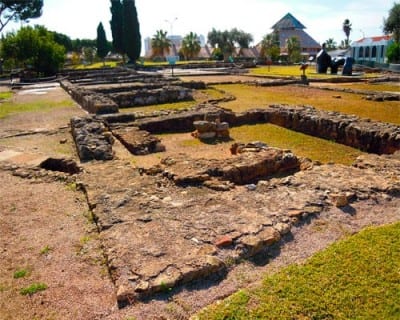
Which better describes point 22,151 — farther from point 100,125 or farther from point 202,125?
point 202,125

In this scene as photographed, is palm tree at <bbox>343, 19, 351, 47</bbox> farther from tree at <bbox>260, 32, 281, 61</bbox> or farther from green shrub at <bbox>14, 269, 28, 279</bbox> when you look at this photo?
green shrub at <bbox>14, 269, 28, 279</bbox>

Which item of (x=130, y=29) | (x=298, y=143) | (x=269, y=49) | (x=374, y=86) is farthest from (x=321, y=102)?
(x=269, y=49)

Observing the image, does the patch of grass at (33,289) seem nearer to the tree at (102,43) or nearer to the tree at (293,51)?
the tree at (293,51)

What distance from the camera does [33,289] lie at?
12.4ft

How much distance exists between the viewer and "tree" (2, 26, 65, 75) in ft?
119

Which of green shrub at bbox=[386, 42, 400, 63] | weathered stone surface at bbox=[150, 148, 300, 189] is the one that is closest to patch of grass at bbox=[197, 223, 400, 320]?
weathered stone surface at bbox=[150, 148, 300, 189]

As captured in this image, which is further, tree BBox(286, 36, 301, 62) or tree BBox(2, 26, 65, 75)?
tree BBox(286, 36, 301, 62)

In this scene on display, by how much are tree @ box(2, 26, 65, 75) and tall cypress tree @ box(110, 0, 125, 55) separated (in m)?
11.5

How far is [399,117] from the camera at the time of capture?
12922 mm

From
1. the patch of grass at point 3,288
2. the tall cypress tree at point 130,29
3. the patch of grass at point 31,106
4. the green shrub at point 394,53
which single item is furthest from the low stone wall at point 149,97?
the green shrub at point 394,53

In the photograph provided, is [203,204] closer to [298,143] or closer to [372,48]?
[298,143]

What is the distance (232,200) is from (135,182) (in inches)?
68.1

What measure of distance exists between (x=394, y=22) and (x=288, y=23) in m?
45.3

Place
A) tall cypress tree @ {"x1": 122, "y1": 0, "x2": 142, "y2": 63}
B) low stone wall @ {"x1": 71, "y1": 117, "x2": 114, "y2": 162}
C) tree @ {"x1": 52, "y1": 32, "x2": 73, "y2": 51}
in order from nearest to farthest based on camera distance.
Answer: low stone wall @ {"x1": 71, "y1": 117, "x2": 114, "y2": 162}
tall cypress tree @ {"x1": 122, "y1": 0, "x2": 142, "y2": 63}
tree @ {"x1": 52, "y1": 32, "x2": 73, "y2": 51}
